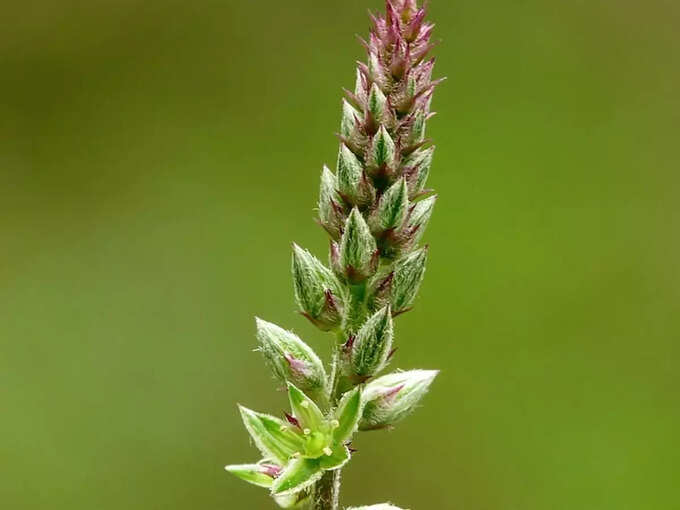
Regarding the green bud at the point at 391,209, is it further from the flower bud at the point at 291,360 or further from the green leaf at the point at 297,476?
the green leaf at the point at 297,476

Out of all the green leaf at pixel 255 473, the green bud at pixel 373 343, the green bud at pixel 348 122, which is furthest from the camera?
the green leaf at pixel 255 473

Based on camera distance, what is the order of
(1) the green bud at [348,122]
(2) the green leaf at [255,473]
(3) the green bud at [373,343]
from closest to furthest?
(3) the green bud at [373,343] < (1) the green bud at [348,122] < (2) the green leaf at [255,473]

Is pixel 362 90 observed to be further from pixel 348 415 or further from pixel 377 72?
pixel 348 415

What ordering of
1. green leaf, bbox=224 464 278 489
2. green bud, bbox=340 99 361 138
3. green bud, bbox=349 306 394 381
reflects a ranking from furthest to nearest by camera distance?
green leaf, bbox=224 464 278 489
green bud, bbox=340 99 361 138
green bud, bbox=349 306 394 381

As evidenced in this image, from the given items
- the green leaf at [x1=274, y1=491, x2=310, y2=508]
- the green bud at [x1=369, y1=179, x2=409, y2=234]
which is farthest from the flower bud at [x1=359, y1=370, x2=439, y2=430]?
the green bud at [x1=369, y1=179, x2=409, y2=234]

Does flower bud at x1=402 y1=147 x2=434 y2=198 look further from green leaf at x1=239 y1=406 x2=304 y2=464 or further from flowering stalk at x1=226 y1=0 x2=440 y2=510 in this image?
green leaf at x1=239 y1=406 x2=304 y2=464

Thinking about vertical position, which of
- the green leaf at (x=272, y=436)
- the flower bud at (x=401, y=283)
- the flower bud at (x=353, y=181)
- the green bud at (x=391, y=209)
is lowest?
the green leaf at (x=272, y=436)

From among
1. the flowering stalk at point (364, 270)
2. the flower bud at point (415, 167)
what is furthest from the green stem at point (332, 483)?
the flower bud at point (415, 167)
